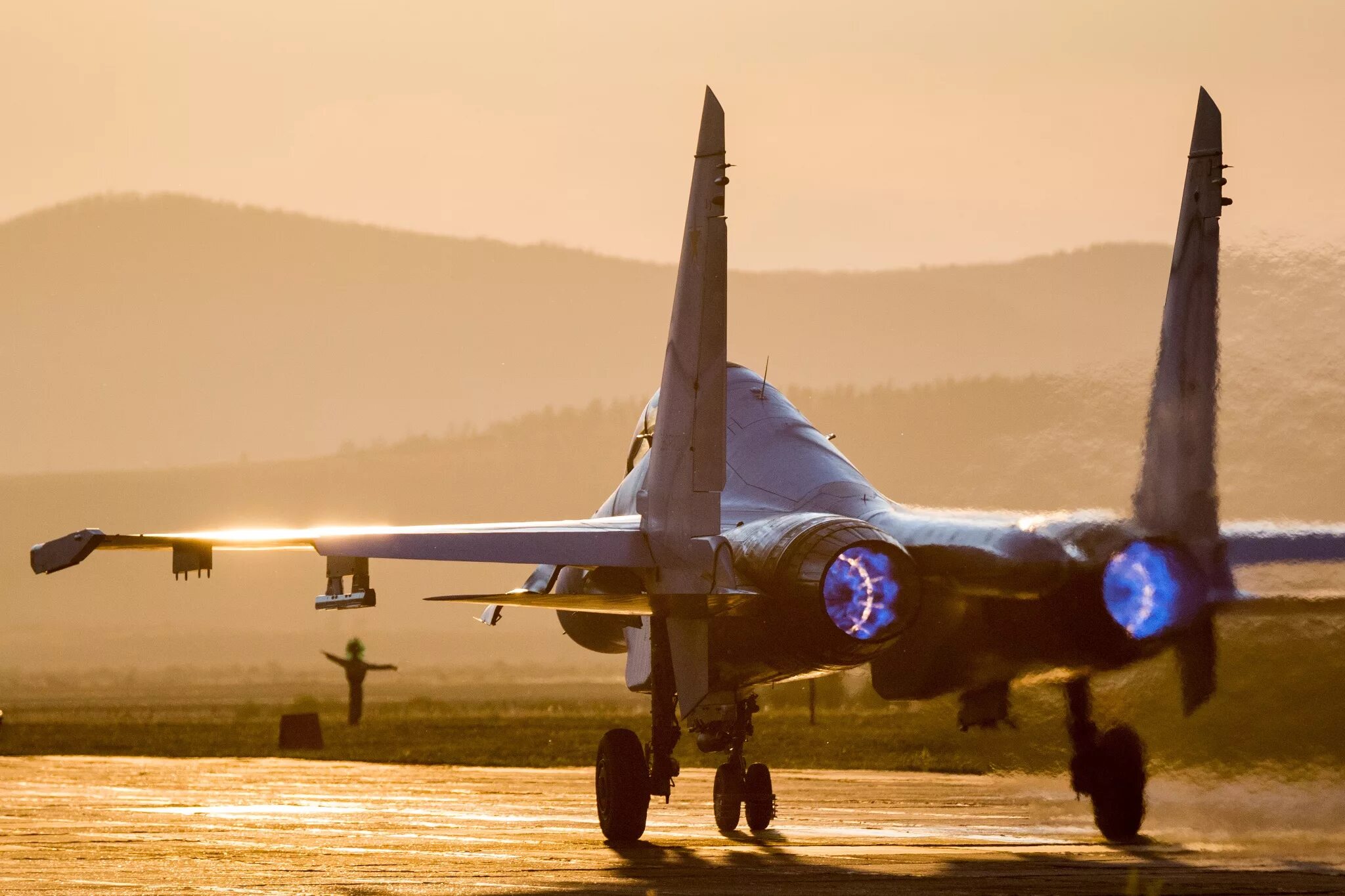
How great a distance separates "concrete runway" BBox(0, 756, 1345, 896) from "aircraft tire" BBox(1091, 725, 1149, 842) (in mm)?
181

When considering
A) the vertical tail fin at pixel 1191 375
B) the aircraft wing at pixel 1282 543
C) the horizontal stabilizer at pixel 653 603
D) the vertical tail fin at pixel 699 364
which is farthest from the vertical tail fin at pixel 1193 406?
the vertical tail fin at pixel 699 364

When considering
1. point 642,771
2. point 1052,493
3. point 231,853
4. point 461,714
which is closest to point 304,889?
point 231,853

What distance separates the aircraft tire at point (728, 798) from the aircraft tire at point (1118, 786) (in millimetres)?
4044

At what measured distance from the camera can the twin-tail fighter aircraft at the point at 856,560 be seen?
13.8 m

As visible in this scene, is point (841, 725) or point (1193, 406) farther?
point (841, 725)

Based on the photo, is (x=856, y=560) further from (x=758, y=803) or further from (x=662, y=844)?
(x=758, y=803)

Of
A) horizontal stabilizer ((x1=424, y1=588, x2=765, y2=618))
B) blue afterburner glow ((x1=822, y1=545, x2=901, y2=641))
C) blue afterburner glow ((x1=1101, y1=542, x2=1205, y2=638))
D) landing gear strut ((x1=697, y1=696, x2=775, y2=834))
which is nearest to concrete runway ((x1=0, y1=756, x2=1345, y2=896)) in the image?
landing gear strut ((x1=697, y1=696, x2=775, y2=834))

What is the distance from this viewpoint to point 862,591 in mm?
14125

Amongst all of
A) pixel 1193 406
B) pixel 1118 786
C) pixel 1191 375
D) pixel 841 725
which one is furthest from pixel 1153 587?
pixel 841 725

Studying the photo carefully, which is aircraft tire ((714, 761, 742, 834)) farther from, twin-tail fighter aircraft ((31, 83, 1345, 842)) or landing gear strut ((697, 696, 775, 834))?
twin-tail fighter aircraft ((31, 83, 1345, 842))

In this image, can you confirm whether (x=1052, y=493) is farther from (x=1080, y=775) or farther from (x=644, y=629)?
(x=644, y=629)

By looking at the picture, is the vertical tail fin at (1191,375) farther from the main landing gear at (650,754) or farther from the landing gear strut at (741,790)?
the landing gear strut at (741,790)

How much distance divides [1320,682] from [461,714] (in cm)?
4082

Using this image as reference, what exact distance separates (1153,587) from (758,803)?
631 centimetres
